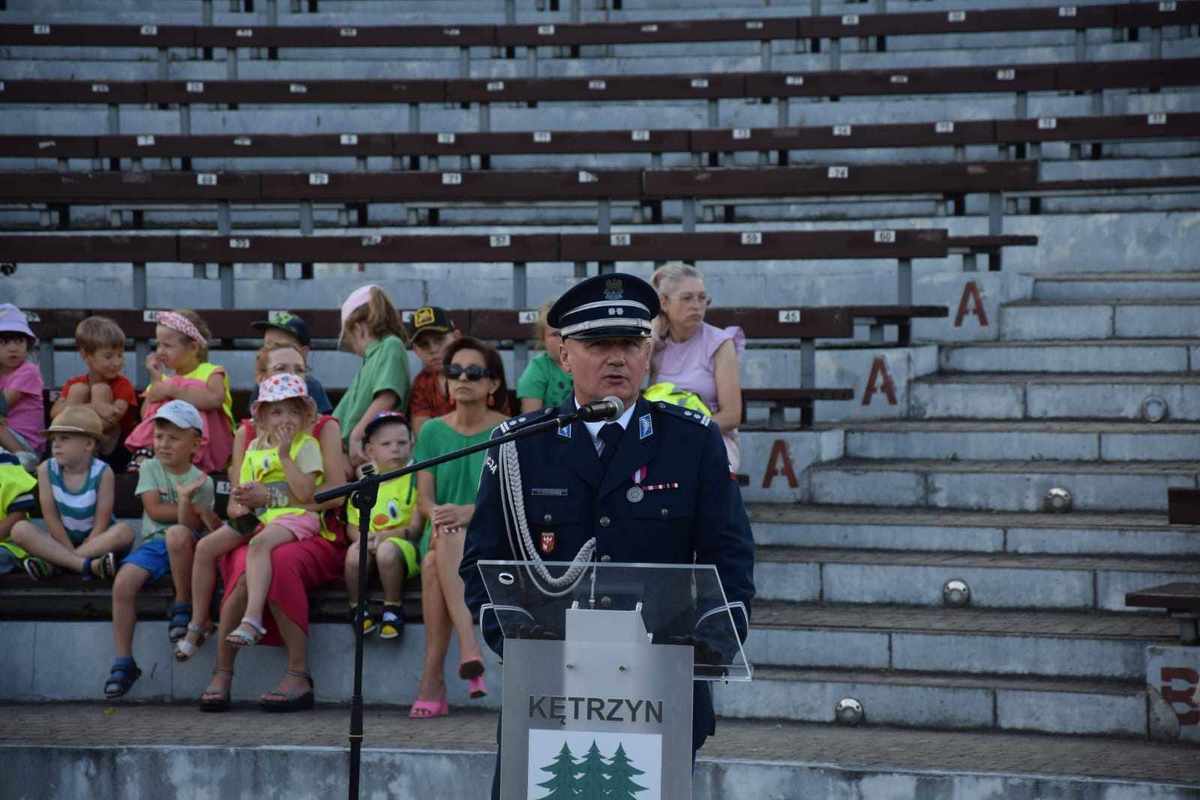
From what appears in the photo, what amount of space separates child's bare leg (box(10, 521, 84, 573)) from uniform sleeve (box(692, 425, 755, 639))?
4.39 m

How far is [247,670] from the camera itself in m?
7.04

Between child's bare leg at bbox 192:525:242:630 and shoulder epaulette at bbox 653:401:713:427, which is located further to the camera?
child's bare leg at bbox 192:525:242:630

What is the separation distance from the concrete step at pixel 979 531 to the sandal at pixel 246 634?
7.31 ft

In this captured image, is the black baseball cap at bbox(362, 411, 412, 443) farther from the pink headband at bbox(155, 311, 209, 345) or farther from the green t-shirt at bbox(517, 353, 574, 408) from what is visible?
the pink headband at bbox(155, 311, 209, 345)

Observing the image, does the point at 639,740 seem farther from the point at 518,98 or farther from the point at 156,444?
the point at 518,98

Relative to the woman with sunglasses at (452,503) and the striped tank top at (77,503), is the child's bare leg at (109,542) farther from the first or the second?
the woman with sunglasses at (452,503)

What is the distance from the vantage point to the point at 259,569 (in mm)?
6723

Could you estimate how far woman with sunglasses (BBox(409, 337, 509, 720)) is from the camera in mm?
6430

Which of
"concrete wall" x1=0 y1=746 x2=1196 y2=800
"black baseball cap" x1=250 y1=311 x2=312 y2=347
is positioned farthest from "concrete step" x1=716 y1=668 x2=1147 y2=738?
"black baseball cap" x1=250 y1=311 x2=312 y2=347

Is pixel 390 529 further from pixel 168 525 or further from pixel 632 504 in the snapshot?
pixel 632 504

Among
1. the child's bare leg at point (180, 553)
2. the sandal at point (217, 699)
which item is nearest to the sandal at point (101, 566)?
the child's bare leg at point (180, 553)

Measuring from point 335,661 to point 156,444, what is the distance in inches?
47.8

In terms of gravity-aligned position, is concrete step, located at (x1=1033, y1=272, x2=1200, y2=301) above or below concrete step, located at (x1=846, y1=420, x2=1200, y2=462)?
above

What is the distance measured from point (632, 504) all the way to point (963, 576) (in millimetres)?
3673
